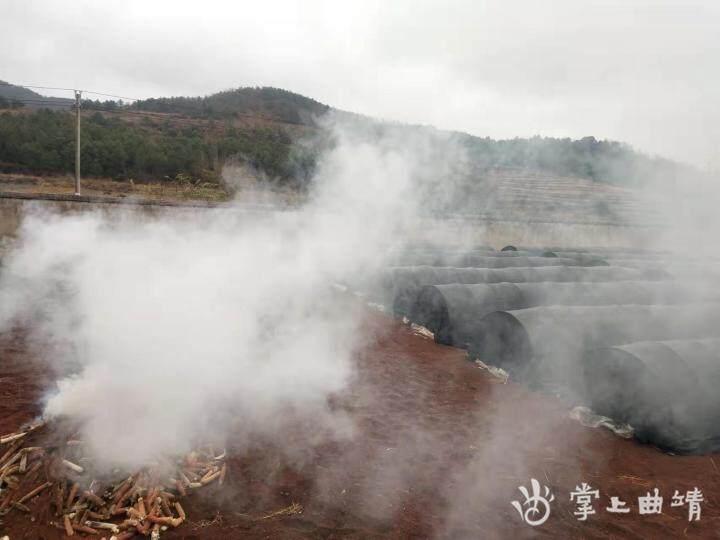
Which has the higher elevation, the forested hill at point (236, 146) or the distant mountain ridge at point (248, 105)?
the distant mountain ridge at point (248, 105)

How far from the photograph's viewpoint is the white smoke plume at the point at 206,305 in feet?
17.1

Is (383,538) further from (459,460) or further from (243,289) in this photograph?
(243,289)

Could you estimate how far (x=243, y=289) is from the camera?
902 centimetres

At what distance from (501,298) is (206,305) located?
6.20 meters

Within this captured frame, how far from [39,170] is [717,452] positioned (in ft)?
95.8

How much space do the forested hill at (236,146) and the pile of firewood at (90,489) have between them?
1143 centimetres

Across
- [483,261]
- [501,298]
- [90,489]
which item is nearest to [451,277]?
[501,298]

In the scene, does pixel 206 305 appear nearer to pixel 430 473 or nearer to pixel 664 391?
pixel 430 473

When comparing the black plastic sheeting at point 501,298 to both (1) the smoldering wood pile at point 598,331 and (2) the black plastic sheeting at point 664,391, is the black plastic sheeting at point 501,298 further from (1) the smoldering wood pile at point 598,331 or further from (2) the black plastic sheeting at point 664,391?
(2) the black plastic sheeting at point 664,391

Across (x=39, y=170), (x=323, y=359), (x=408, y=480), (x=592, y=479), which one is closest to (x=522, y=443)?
(x=592, y=479)

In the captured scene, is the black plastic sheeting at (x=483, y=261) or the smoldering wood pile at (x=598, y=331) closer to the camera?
the smoldering wood pile at (x=598, y=331)

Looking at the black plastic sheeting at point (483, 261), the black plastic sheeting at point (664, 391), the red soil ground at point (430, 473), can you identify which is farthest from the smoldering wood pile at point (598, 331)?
the black plastic sheeting at point (483, 261)

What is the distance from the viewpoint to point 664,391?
607 centimetres

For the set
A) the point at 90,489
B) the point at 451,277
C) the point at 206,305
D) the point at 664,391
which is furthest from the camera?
the point at 451,277
